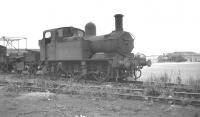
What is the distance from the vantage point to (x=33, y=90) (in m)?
9.55

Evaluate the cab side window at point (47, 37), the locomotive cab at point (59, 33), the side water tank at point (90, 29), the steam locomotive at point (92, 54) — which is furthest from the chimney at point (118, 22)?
the cab side window at point (47, 37)

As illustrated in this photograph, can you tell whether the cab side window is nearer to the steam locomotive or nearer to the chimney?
the steam locomotive

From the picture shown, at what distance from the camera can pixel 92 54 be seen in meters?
13.2

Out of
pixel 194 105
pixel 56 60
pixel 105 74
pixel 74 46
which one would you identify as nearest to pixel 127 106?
pixel 194 105

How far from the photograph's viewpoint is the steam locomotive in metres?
11.9

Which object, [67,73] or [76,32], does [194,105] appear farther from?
[76,32]

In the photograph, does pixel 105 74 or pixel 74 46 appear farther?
pixel 74 46

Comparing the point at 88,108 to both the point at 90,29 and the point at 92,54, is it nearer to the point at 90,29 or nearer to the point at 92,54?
the point at 92,54

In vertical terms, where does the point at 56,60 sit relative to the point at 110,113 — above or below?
above

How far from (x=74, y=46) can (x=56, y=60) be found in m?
1.90

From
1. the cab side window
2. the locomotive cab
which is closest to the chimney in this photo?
the locomotive cab

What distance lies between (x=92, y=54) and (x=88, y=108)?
24.0 feet

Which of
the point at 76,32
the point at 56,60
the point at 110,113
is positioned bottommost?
the point at 110,113

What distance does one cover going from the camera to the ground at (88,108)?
5469mm
